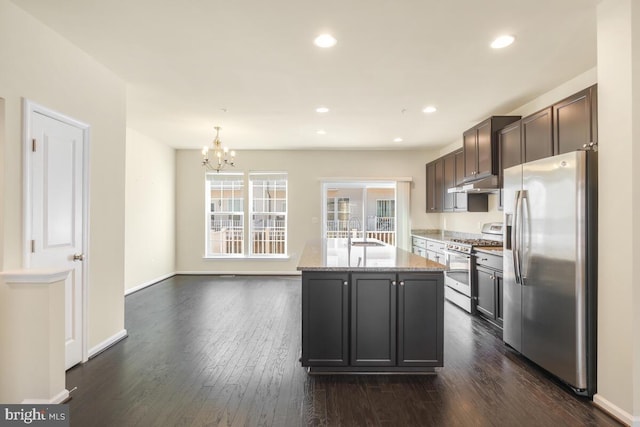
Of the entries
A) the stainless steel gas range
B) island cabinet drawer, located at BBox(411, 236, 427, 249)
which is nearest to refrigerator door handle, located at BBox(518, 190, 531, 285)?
the stainless steel gas range

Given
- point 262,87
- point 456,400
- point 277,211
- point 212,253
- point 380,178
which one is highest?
point 262,87

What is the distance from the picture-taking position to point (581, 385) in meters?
2.45

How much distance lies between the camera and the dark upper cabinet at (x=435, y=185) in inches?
252

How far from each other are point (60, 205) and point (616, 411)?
4.32 metres

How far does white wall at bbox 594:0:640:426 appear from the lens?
6.92 feet

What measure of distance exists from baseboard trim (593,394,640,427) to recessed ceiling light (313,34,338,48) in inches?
128

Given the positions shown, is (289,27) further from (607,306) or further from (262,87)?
(607,306)

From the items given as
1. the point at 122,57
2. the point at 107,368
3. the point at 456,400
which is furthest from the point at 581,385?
the point at 122,57

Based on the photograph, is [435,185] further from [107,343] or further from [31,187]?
[31,187]

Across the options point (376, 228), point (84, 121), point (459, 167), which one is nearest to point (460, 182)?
point (459, 167)

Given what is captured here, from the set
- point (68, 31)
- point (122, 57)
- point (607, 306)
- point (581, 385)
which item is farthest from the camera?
point (122, 57)

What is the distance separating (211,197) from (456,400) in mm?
6246

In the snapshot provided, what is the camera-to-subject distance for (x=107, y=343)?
3367 millimetres

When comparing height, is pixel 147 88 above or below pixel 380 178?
above
